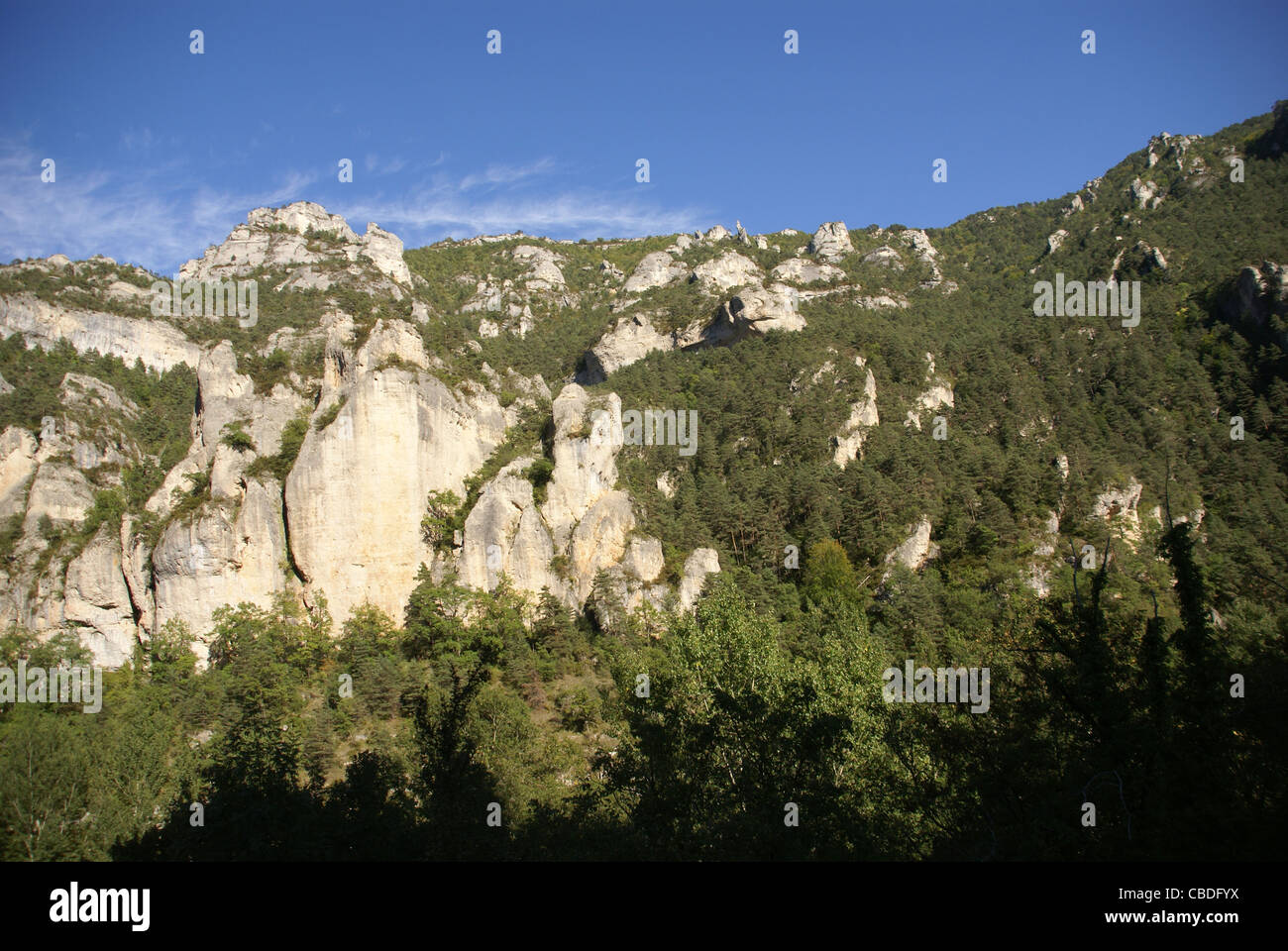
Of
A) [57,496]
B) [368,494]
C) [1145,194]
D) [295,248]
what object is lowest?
[368,494]

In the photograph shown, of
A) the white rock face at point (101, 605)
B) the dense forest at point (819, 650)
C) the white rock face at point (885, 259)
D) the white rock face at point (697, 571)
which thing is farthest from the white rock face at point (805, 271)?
the white rock face at point (101, 605)

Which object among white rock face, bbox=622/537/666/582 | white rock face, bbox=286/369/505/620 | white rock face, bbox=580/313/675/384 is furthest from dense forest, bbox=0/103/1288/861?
white rock face, bbox=580/313/675/384

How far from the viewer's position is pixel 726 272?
3932 inches

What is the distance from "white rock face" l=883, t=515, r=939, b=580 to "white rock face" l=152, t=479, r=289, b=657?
1389 inches

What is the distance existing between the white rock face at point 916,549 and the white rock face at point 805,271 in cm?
5989

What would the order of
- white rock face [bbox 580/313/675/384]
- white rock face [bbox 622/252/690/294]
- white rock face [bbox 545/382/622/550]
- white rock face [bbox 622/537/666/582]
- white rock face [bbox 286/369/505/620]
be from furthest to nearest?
white rock face [bbox 622/252/690/294]
white rock face [bbox 580/313/675/384]
white rock face [bbox 545/382/622/550]
white rock face [bbox 622/537/666/582]
white rock face [bbox 286/369/505/620]

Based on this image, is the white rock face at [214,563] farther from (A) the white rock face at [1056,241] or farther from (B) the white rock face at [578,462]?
(A) the white rock face at [1056,241]

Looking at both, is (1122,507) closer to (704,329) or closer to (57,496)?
(704,329)

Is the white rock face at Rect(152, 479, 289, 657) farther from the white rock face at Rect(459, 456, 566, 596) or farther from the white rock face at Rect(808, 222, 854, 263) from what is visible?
the white rock face at Rect(808, 222, 854, 263)

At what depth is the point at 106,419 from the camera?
5247 cm

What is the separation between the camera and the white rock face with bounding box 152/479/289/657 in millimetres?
37594

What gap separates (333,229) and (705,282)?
61649mm

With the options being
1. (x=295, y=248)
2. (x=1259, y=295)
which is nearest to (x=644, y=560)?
(x=1259, y=295)

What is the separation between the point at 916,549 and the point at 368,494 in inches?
1401
